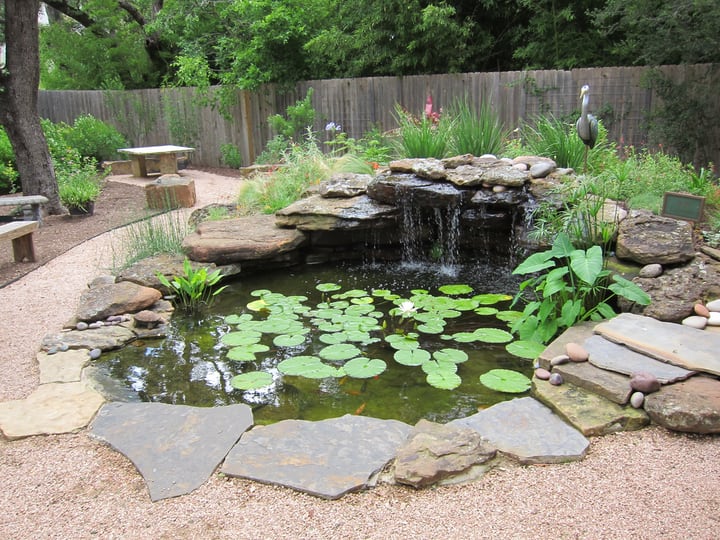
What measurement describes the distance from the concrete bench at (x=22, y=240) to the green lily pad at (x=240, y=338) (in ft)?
9.39

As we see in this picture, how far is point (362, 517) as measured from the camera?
2.14m

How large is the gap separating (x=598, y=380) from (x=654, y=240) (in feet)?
5.22

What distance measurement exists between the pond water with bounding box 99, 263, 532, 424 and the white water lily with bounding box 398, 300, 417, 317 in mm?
72

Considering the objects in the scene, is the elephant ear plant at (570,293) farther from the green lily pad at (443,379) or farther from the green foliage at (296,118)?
the green foliage at (296,118)

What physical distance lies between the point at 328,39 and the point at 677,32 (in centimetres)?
581

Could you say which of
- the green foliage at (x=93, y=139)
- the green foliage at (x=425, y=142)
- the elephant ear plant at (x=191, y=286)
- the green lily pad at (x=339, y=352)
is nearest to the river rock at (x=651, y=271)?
the green lily pad at (x=339, y=352)

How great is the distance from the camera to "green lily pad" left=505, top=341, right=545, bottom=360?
11.8ft

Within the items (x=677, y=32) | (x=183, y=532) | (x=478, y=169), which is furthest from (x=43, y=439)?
(x=677, y=32)

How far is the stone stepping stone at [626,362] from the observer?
9.30ft

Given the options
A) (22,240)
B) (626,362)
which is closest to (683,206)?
(626,362)

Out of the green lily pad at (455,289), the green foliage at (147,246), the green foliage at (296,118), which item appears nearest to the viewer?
the green lily pad at (455,289)

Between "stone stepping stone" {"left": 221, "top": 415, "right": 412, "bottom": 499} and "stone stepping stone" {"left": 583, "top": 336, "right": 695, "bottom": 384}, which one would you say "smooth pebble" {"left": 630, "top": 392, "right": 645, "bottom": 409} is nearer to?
"stone stepping stone" {"left": 583, "top": 336, "right": 695, "bottom": 384}

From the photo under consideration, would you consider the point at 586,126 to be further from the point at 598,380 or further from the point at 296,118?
the point at 296,118

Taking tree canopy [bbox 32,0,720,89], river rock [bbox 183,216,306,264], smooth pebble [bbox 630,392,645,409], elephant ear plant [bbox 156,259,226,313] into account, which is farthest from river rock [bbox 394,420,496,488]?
tree canopy [bbox 32,0,720,89]
